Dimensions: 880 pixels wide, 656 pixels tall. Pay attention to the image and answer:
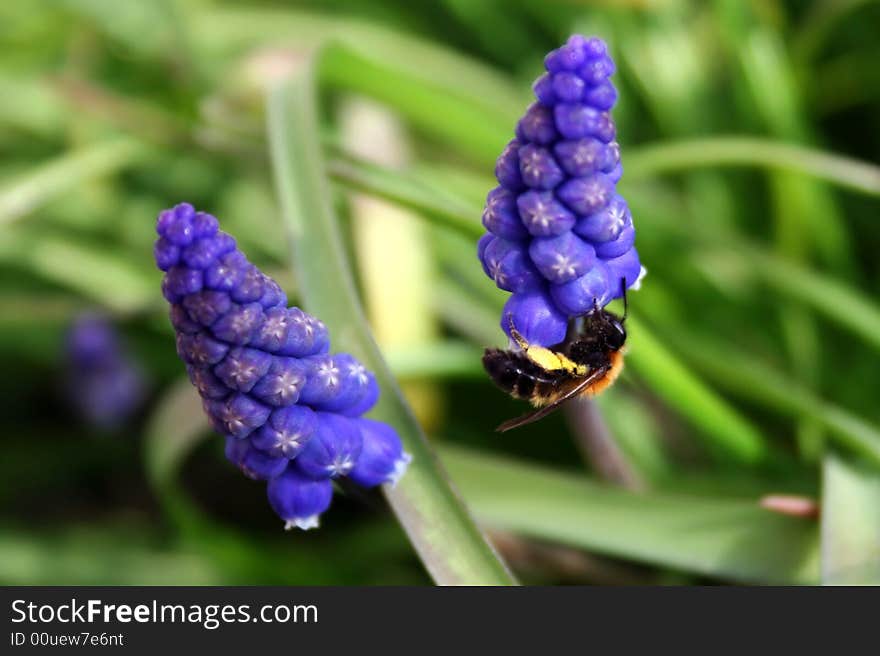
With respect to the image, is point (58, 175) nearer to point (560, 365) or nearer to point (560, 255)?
point (560, 365)

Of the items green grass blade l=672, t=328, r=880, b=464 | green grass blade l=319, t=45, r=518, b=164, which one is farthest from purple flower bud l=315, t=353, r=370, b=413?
green grass blade l=319, t=45, r=518, b=164

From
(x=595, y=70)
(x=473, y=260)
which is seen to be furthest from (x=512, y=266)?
(x=473, y=260)

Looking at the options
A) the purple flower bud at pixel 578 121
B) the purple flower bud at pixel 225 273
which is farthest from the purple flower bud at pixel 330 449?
the purple flower bud at pixel 578 121

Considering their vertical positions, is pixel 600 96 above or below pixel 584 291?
above

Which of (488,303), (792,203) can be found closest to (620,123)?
(792,203)

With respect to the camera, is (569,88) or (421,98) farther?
(421,98)

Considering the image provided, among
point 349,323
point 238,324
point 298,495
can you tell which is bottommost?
point 298,495

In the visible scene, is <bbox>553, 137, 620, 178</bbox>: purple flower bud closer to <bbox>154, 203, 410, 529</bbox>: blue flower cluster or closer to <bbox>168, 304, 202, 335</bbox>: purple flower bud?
<bbox>154, 203, 410, 529</bbox>: blue flower cluster
